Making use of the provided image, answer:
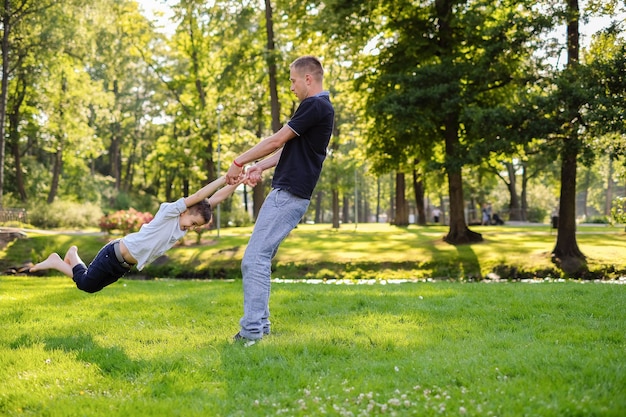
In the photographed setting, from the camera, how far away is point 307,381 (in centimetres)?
419

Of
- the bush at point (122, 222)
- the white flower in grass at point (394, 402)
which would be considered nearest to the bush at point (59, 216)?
the bush at point (122, 222)

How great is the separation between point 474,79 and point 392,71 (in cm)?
399

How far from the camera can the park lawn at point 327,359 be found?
370 cm

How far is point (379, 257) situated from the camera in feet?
61.2

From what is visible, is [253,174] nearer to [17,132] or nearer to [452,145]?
[452,145]

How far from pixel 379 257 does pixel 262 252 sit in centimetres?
1332

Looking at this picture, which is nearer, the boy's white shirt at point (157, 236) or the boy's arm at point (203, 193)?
the boy's white shirt at point (157, 236)

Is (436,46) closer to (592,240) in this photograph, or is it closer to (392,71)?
(392,71)

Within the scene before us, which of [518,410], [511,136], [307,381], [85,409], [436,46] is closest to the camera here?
[518,410]

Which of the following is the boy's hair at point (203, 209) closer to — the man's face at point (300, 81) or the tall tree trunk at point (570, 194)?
the man's face at point (300, 81)

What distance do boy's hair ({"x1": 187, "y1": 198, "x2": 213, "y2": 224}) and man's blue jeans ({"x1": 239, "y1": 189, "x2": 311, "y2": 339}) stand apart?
1033 mm

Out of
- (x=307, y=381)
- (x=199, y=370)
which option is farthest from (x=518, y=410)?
(x=199, y=370)

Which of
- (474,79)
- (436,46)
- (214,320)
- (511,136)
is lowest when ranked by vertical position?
(214,320)

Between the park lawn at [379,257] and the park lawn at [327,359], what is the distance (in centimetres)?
930
